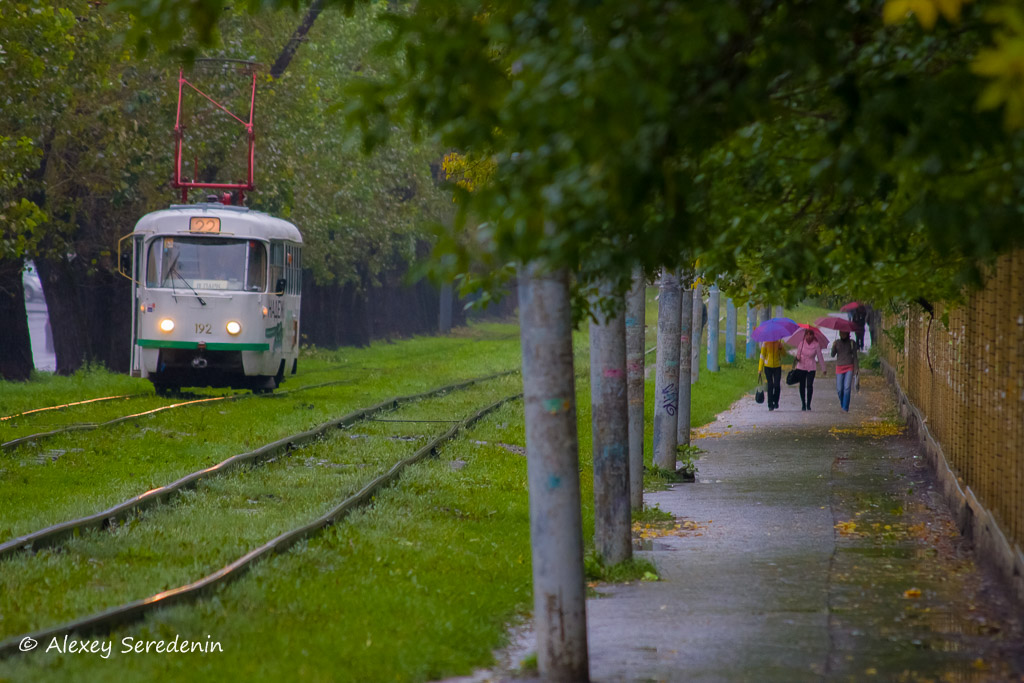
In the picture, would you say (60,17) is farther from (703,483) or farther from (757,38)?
(757,38)

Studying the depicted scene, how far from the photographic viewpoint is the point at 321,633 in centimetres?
721

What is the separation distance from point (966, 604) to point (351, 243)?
3301cm

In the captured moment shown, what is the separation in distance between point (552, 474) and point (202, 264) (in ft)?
54.1

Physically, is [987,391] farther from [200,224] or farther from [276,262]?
[276,262]

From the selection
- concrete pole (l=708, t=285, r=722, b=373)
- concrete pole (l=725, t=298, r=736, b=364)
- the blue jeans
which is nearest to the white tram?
the blue jeans

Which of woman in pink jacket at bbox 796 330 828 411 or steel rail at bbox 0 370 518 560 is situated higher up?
woman in pink jacket at bbox 796 330 828 411

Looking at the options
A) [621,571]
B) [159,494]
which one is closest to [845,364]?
[159,494]

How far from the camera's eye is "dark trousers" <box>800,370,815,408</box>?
2340 centimetres

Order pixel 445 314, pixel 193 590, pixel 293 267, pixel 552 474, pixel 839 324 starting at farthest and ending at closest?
pixel 445 314 → pixel 293 267 → pixel 839 324 → pixel 193 590 → pixel 552 474

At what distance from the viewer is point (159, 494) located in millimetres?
11711

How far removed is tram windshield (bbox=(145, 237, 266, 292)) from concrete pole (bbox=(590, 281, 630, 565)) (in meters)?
12.9

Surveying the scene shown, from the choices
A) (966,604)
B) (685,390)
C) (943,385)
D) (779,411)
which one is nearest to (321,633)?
(966,604)

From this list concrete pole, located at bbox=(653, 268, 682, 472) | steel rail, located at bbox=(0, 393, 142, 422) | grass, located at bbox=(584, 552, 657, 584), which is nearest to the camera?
grass, located at bbox=(584, 552, 657, 584)

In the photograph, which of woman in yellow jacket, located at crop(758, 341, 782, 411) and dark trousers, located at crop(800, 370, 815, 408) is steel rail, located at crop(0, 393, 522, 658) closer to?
woman in yellow jacket, located at crop(758, 341, 782, 411)
